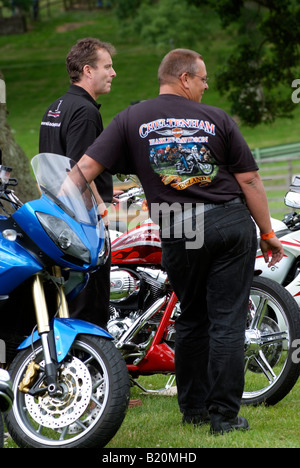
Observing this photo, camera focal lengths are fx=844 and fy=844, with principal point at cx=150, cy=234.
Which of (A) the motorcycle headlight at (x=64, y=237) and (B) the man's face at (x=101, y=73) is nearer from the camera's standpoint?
(A) the motorcycle headlight at (x=64, y=237)

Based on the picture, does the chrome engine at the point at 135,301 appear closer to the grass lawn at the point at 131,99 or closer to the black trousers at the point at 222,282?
the grass lawn at the point at 131,99

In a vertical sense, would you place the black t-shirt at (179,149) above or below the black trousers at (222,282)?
above

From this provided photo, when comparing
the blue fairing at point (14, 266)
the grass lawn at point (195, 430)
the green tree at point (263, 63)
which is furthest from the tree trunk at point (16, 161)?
the green tree at point (263, 63)

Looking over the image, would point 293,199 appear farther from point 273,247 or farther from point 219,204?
point 219,204

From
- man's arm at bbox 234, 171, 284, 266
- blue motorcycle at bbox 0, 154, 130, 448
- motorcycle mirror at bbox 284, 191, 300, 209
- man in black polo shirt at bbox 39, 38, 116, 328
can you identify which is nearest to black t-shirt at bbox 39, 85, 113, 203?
man in black polo shirt at bbox 39, 38, 116, 328

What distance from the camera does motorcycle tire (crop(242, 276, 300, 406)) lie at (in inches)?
193

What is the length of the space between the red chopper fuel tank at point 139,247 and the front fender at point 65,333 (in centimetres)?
137

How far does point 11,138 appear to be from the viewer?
10312 mm

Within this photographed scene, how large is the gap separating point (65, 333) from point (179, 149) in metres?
1.13

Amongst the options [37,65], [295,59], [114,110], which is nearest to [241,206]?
[295,59]

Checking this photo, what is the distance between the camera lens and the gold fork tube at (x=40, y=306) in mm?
3760

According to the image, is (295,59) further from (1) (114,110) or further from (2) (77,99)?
(1) (114,110)

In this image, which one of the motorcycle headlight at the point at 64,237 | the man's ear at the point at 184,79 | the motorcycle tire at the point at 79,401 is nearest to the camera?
the motorcycle tire at the point at 79,401
